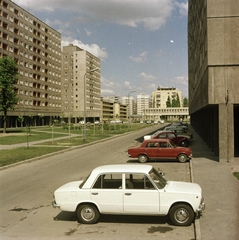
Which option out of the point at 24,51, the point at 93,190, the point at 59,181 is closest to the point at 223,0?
the point at 59,181

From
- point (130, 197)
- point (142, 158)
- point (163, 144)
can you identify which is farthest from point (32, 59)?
point (130, 197)

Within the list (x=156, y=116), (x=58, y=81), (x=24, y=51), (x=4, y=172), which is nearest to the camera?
(x=4, y=172)

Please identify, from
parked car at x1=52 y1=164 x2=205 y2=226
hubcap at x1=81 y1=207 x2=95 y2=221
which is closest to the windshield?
parked car at x1=52 y1=164 x2=205 y2=226

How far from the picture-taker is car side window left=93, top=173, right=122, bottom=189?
754 cm

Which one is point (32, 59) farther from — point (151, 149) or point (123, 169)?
point (123, 169)

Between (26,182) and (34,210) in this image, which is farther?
(26,182)

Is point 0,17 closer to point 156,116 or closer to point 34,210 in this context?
point 34,210

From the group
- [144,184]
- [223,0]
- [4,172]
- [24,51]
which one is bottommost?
[4,172]

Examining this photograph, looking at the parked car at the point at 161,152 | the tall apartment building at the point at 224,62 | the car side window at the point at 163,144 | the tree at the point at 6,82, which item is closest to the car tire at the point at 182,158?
the parked car at the point at 161,152

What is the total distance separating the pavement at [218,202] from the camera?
6.70 m

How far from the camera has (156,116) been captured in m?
170

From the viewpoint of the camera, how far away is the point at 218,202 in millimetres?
8945

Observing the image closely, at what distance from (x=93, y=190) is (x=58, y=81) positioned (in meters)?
91.6

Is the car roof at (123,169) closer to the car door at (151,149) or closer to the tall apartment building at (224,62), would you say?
the car door at (151,149)
